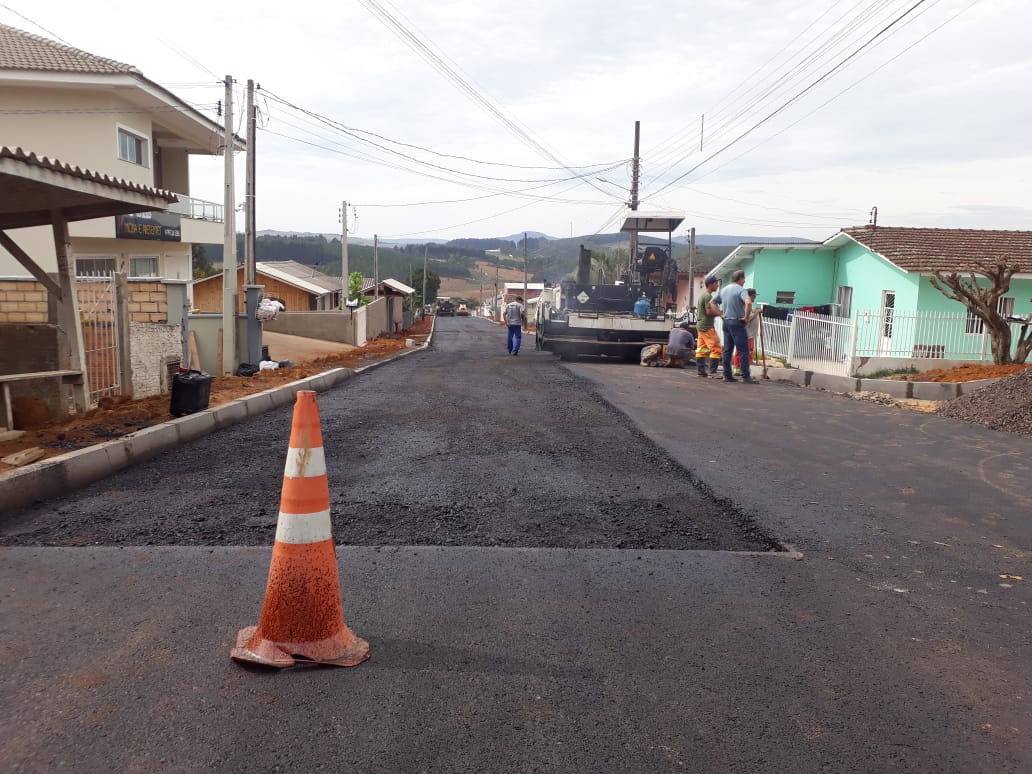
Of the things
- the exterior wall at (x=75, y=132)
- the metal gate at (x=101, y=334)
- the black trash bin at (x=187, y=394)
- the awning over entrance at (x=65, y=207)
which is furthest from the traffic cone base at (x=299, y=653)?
the exterior wall at (x=75, y=132)

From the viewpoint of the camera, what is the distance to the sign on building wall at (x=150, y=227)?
23.8m

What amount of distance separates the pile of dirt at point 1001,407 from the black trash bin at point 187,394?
923 cm

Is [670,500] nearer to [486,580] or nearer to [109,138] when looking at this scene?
[486,580]

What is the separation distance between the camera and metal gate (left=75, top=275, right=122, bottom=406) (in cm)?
927

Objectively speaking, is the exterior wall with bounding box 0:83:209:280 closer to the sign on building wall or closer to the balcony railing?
the sign on building wall

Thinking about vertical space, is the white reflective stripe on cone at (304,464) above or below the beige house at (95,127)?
below

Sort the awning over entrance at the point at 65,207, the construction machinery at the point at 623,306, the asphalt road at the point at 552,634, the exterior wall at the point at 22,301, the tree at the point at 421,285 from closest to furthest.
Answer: the asphalt road at the point at 552,634 → the awning over entrance at the point at 65,207 → the exterior wall at the point at 22,301 → the construction machinery at the point at 623,306 → the tree at the point at 421,285

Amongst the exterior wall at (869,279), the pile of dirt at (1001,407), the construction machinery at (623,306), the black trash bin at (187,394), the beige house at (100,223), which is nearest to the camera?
the beige house at (100,223)

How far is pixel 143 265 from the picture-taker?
26.5 meters

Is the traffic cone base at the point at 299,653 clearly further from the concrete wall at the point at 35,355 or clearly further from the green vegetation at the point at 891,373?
the green vegetation at the point at 891,373

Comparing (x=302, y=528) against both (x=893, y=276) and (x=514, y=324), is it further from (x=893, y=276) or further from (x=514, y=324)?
(x=893, y=276)

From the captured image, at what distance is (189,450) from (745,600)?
217 inches

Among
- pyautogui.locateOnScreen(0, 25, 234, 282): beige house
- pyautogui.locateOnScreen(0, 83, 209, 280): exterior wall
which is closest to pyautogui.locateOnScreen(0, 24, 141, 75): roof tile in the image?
pyautogui.locateOnScreen(0, 25, 234, 282): beige house

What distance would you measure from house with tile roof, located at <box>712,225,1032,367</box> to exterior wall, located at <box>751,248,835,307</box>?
4cm
